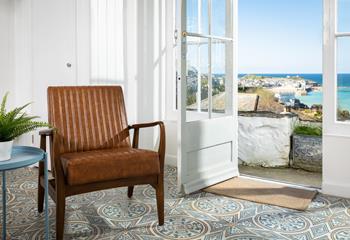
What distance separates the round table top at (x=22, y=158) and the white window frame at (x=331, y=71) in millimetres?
2140

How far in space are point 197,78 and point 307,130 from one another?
2.05 metres

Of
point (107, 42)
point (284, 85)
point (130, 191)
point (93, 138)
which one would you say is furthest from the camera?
point (284, 85)

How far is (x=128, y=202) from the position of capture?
2.61 m

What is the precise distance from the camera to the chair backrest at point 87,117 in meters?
2.34

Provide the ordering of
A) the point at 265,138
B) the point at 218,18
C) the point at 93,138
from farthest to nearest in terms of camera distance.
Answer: the point at 265,138
the point at 218,18
the point at 93,138

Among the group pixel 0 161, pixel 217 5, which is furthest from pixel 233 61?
pixel 0 161

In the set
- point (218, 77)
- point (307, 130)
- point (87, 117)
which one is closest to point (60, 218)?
point (87, 117)

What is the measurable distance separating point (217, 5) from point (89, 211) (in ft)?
6.88

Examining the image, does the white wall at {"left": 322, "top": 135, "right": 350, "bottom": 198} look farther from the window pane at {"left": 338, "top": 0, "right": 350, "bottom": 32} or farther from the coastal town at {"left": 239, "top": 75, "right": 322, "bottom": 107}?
the coastal town at {"left": 239, "top": 75, "right": 322, "bottom": 107}

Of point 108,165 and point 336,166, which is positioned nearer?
point 108,165

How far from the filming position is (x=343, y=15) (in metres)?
2.71

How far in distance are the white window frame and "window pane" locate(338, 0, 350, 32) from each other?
0.03 m

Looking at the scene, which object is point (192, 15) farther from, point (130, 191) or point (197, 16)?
point (130, 191)

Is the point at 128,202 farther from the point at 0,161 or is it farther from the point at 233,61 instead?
the point at 233,61
